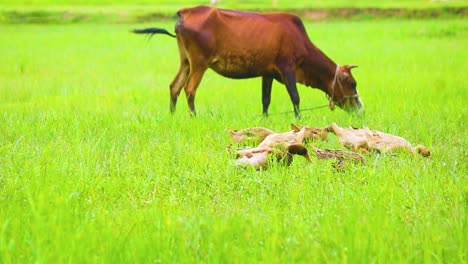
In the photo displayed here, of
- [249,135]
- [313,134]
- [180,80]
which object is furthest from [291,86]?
[249,135]

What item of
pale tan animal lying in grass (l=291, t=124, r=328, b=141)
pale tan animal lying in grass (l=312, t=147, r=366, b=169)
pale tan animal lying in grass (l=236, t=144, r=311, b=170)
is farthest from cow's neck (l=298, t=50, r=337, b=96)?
pale tan animal lying in grass (l=236, t=144, r=311, b=170)

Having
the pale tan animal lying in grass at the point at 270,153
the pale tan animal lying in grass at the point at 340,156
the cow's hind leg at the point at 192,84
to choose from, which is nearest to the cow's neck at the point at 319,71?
the cow's hind leg at the point at 192,84

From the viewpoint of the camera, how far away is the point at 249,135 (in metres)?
5.86

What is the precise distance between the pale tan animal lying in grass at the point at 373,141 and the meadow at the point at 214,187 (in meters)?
0.14

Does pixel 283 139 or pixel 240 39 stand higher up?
pixel 240 39

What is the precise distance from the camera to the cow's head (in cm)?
791

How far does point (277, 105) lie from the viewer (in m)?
8.83

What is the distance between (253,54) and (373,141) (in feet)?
7.92

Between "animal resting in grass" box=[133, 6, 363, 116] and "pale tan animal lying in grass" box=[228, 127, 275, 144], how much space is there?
5.23 feet

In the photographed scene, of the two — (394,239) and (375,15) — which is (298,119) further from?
(375,15)

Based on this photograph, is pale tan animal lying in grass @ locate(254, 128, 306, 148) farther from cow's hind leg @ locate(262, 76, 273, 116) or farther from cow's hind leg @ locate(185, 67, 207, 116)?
cow's hind leg @ locate(262, 76, 273, 116)

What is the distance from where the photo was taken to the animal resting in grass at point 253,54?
7453 millimetres

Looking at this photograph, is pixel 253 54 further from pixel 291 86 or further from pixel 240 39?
pixel 291 86

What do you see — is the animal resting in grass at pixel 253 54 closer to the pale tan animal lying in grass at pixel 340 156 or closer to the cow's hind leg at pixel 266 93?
the cow's hind leg at pixel 266 93
